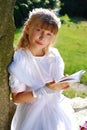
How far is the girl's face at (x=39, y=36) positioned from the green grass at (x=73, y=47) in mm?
2811

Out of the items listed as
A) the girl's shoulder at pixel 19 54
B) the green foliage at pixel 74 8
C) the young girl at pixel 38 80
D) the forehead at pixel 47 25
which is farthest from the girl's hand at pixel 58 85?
the green foliage at pixel 74 8

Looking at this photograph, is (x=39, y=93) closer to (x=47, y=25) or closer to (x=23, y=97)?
(x=23, y=97)

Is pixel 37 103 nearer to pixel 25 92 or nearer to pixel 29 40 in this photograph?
pixel 25 92

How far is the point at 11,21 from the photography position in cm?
319

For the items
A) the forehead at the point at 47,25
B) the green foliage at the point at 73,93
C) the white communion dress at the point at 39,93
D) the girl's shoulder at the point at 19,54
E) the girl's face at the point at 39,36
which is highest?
the forehead at the point at 47,25

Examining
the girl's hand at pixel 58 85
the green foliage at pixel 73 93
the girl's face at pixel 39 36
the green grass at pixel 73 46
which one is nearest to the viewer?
the girl's hand at pixel 58 85

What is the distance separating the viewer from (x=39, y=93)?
3387 mm

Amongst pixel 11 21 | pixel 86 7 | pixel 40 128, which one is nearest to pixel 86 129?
pixel 40 128

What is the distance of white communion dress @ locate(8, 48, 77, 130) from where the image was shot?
133 inches

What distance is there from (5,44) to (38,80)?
1.43 ft

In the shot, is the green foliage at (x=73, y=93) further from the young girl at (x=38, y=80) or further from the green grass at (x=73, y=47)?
the young girl at (x=38, y=80)

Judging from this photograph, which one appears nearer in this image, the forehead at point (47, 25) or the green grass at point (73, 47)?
the forehead at point (47, 25)

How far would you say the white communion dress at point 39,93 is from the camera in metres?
3.37

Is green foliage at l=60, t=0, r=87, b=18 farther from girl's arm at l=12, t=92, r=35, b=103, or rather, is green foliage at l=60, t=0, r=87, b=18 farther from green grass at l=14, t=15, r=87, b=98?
girl's arm at l=12, t=92, r=35, b=103
